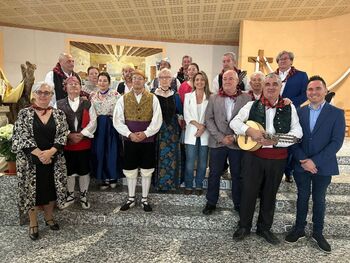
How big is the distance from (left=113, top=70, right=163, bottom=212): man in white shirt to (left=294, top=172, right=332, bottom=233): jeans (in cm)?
143

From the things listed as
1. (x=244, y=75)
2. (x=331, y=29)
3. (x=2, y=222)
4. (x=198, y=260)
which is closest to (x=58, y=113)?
(x=2, y=222)

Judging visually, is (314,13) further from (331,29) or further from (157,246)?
(157,246)

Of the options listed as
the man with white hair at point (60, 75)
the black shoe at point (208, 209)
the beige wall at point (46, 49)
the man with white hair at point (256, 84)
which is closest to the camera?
the man with white hair at point (256, 84)

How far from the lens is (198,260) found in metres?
2.28

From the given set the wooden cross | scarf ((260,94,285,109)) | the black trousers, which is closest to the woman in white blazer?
the black trousers

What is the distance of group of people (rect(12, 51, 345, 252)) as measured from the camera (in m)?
2.41

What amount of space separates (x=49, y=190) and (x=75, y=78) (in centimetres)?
113

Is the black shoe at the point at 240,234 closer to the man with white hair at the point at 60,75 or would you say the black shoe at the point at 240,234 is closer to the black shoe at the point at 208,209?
the black shoe at the point at 208,209

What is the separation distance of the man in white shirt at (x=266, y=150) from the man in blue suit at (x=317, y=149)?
0.12 m

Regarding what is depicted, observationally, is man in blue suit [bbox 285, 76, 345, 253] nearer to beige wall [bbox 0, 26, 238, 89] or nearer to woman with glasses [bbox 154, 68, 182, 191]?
woman with glasses [bbox 154, 68, 182, 191]

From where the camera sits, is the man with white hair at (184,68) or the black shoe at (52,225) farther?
the man with white hair at (184,68)

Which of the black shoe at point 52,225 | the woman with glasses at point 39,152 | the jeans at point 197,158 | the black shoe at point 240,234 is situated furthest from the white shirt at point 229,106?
the black shoe at point 52,225

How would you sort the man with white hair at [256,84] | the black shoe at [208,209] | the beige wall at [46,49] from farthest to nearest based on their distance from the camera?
1. the beige wall at [46,49]
2. the black shoe at [208,209]
3. the man with white hair at [256,84]

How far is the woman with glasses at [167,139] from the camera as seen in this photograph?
299 centimetres
